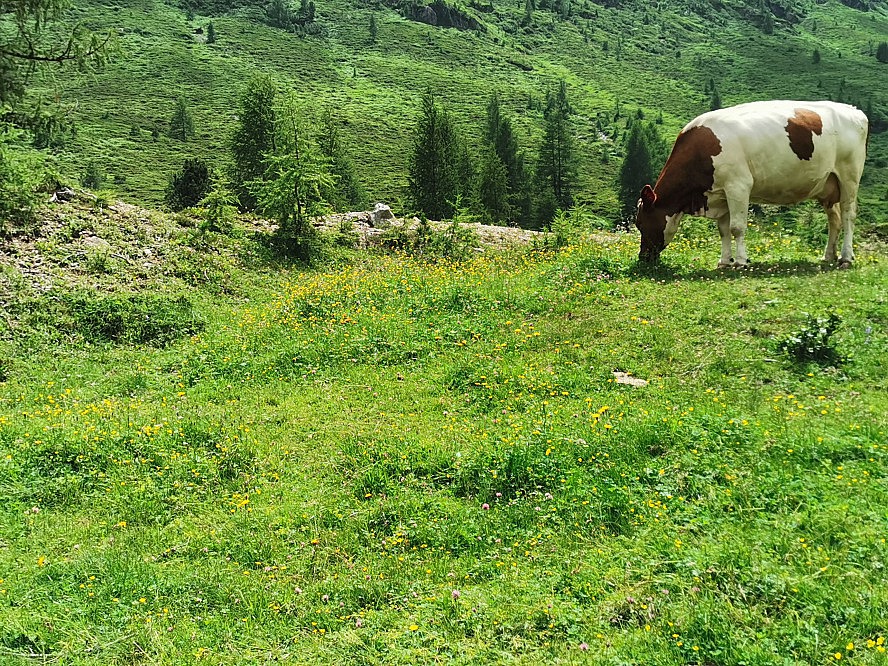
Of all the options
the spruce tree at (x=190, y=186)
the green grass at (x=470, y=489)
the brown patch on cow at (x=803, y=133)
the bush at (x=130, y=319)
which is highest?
the brown patch on cow at (x=803, y=133)

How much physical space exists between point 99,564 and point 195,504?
1442 millimetres

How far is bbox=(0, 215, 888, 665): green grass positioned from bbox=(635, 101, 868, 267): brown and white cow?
220cm

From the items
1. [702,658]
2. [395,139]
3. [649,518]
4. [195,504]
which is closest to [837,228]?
[649,518]

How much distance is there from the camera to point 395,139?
15050 centimetres

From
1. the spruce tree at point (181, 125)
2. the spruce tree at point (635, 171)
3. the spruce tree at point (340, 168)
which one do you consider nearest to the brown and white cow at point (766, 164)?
the spruce tree at point (340, 168)

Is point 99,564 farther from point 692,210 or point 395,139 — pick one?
point 395,139

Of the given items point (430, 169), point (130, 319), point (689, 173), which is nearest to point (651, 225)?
point (689, 173)

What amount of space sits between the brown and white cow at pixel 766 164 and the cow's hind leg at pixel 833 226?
0.02m

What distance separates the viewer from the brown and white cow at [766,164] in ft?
46.1

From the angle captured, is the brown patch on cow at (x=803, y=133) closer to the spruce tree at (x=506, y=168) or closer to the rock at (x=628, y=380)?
the rock at (x=628, y=380)

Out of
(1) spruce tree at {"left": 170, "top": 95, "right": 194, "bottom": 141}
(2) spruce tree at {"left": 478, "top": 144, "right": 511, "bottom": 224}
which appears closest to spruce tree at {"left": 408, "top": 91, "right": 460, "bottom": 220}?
(2) spruce tree at {"left": 478, "top": 144, "right": 511, "bottom": 224}

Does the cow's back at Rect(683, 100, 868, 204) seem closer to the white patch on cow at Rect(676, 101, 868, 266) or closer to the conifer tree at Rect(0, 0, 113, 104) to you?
the white patch on cow at Rect(676, 101, 868, 266)

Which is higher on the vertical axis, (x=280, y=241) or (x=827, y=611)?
Result: (x=827, y=611)

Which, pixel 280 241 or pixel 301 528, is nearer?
pixel 301 528
